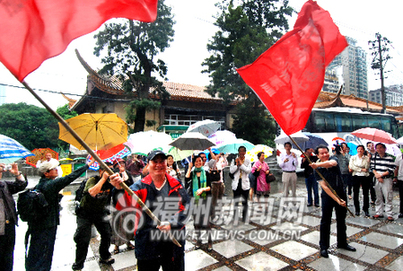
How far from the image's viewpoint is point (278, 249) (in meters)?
4.16

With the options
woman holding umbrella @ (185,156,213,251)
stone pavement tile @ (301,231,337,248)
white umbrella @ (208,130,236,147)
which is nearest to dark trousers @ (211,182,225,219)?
woman holding umbrella @ (185,156,213,251)

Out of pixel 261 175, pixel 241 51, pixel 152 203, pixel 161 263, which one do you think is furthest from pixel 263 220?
pixel 241 51

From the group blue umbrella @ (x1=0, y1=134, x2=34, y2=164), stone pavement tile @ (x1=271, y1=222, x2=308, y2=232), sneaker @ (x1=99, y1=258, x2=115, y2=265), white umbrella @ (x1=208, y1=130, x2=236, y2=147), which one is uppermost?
white umbrella @ (x1=208, y1=130, x2=236, y2=147)

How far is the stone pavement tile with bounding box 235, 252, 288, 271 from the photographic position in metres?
3.59

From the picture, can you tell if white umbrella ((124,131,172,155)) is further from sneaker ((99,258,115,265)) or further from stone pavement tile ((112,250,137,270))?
sneaker ((99,258,115,265))

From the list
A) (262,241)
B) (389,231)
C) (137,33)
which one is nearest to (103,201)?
(262,241)

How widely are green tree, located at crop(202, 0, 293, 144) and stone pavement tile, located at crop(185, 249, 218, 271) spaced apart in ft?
41.7

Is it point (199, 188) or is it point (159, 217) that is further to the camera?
point (199, 188)

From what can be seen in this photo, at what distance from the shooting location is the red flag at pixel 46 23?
1694mm

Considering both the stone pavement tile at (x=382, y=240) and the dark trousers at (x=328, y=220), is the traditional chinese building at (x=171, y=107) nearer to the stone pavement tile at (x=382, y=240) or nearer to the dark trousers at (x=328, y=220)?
the dark trousers at (x=328, y=220)

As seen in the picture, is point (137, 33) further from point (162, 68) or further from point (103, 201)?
point (103, 201)

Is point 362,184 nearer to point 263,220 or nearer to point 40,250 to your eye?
point 263,220

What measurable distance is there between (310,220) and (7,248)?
18.6ft

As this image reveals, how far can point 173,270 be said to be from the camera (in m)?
2.41
